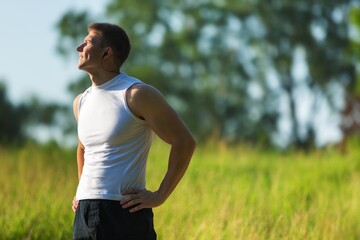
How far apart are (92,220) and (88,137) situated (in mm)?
426

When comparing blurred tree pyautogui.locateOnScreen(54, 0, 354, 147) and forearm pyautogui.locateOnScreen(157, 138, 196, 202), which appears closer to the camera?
forearm pyautogui.locateOnScreen(157, 138, 196, 202)

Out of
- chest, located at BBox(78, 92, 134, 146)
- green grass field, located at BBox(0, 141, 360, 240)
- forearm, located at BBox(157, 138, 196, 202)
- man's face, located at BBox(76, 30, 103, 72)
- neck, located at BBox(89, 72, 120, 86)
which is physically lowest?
green grass field, located at BBox(0, 141, 360, 240)

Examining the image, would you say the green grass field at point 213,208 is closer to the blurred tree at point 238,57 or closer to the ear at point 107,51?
the ear at point 107,51

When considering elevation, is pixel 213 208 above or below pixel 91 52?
below

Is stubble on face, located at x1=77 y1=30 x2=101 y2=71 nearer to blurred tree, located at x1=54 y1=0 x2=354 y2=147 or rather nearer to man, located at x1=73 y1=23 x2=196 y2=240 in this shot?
man, located at x1=73 y1=23 x2=196 y2=240

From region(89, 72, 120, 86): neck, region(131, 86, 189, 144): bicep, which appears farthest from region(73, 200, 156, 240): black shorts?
region(89, 72, 120, 86): neck

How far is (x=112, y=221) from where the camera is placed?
349 cm

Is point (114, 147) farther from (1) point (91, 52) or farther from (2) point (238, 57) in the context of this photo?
(2) point (238, 57)

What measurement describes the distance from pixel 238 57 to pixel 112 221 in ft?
90.7

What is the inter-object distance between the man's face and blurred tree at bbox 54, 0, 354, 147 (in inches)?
1016

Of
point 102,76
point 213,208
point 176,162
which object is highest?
point 102,76

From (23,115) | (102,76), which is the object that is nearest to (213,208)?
(102,76)

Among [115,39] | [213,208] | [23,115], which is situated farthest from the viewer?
[23,115]

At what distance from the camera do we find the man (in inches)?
137
